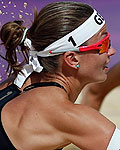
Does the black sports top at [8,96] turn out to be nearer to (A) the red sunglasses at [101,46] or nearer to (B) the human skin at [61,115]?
(B) the human skin at [61,115]

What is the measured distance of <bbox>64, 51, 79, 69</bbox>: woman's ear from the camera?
1786 mm

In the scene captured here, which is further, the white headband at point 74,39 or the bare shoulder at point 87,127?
the white headband at point 74,39

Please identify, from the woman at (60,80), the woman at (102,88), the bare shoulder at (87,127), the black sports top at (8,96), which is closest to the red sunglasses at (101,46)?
the woman at (60,80)

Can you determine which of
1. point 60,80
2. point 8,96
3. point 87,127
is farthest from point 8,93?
point 87,127

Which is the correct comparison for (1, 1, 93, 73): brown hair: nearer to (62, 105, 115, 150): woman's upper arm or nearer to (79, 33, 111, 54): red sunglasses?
(79, 33, 111, 54): red sunglasses

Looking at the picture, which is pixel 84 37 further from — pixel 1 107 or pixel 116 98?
pixel 116 98

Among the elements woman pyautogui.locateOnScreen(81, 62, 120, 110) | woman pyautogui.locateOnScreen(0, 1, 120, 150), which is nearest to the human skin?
woman pyautogui.locateOnScreen(0, 1, 120, 150)

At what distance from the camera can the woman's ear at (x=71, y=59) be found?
1.79 metres

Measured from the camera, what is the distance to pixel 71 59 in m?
1.79

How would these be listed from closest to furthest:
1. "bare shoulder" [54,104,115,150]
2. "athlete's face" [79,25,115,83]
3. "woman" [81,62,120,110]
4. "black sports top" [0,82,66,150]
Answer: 1. "bare shoulder" [54,104,115,150]
2. "black sports top" [0,82,66,150]
3. "athlete's face" [79,25,115,83]
4. "woman" [81,62,120,110]

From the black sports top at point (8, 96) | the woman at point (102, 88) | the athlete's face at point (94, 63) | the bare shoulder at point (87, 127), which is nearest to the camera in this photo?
the bare shoulder at point (87, 127)

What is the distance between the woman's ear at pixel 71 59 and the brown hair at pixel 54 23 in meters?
0.05

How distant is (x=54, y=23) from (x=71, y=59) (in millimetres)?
198

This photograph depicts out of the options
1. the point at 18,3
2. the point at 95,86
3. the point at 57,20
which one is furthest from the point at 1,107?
the point at 18,3
